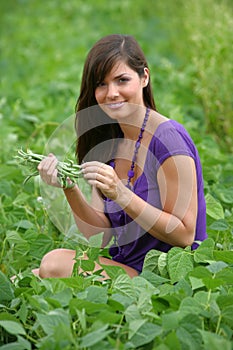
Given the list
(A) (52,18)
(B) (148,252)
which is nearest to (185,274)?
(B) (148,252)

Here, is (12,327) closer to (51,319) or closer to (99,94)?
(51,319)

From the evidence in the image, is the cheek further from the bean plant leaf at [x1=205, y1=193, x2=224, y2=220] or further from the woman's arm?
the bean plant leaf at [x1=205, y1=193, x2=224, y2=220]

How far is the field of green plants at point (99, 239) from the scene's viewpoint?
184 centimetres

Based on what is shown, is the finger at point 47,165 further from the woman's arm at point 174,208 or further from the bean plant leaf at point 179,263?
the bean plant leaf at point 179,263

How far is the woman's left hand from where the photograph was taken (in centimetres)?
214

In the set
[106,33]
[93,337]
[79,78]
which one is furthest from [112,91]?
[106,33]

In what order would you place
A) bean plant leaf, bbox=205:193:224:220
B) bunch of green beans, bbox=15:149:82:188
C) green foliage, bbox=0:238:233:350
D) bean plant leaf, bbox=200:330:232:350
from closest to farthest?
bean plant leaf, bbox=200:330:232:350 → green foliage, bbox=0:238:233:350 → bunch of green beans, bbox=15:149:82:188 → bean plant leaf, bbox=205:193:224:220

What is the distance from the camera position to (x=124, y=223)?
256cm

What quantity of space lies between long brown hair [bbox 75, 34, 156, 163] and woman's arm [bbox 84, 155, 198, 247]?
0.34m

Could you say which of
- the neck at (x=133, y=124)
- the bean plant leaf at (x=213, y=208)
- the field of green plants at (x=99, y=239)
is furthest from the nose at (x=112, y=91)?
the bean plant leaf at (x=213, y=208)

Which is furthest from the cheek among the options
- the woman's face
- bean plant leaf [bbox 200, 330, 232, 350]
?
bean plant leaf [bbox 200, 330, 232, 350]

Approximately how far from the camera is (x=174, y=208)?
90.4 inches

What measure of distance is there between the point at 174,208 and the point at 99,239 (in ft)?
0.88

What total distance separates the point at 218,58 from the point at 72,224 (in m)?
1.97
